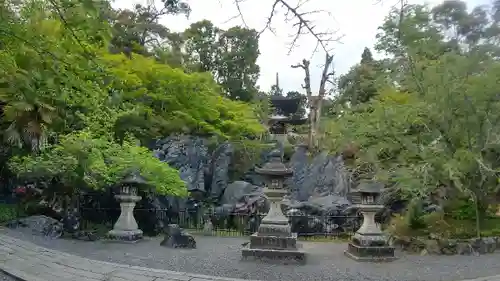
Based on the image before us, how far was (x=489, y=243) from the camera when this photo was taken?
34.9 ft

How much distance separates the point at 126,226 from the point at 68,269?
3.61 metres

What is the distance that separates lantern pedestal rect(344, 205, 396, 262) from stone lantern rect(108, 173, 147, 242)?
4917 millimetres

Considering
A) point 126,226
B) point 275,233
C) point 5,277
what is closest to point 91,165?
point 126,226

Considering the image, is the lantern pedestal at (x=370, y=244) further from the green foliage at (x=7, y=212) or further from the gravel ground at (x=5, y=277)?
the green foliage at (x=7, y=212)

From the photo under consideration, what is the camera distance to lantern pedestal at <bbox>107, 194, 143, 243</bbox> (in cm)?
995

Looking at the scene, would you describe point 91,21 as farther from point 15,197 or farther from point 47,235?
point 15,197

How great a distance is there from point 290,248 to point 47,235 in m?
5.43

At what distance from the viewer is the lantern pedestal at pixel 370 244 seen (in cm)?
905

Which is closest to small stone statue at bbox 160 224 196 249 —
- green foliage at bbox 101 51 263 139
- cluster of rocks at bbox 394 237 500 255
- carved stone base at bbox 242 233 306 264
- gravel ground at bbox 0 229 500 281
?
gravel ground at bbox 0 229 500 281

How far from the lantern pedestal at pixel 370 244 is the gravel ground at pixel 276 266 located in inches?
10.2

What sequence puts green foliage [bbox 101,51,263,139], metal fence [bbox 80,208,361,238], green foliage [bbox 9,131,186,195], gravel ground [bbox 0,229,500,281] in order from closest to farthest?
gravel ground [bbox 0,229,500,281]
green foliage [bbox 9,131,186,195]
metal fence [bbox 80,208,361,238]
green foliage [bbox 101,51,263,139]

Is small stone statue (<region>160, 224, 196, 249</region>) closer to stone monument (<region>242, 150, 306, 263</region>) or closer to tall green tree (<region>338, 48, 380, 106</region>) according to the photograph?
stone monument (<region>242, 150, 306, 263</region>)

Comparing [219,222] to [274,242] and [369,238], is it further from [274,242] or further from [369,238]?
[369,238]

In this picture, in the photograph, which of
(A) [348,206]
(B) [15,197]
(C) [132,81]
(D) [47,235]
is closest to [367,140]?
(A) [348,206]
